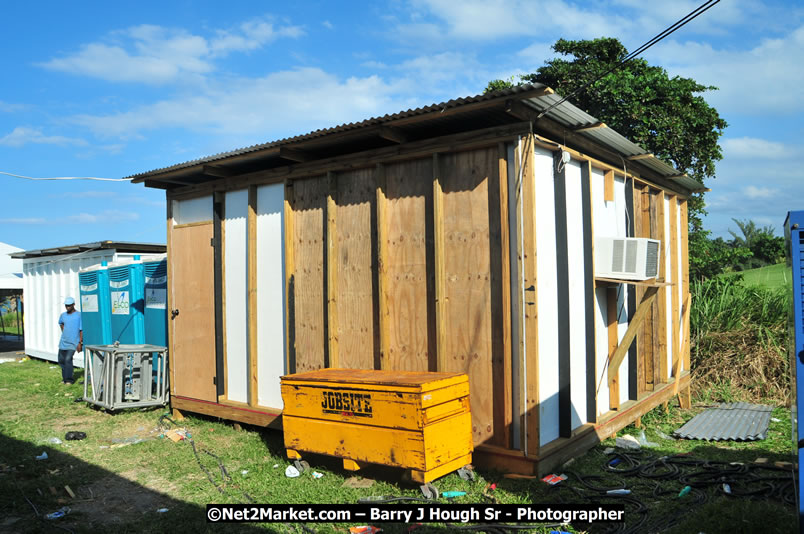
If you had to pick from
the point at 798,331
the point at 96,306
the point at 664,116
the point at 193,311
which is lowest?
the point at 96,306

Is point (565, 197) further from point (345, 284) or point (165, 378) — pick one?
point (165, 378)

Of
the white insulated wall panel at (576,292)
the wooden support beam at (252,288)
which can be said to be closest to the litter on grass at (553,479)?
the white insulated wall panel at (576,292)

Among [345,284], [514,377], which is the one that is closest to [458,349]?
[514,377]

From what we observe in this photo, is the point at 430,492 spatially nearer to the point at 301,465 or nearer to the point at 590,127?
the point at 301,465

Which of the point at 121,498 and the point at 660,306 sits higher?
the point at 660,306

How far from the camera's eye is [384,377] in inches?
227

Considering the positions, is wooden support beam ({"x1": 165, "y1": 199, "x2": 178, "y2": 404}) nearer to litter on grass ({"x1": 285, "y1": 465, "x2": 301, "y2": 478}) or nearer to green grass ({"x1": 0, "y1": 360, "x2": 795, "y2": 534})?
green grass ({"x1": 0, "y1": 360, "x2": 795, "y2": 534})

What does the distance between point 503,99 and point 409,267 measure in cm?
208

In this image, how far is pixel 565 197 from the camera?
6133 millimetres

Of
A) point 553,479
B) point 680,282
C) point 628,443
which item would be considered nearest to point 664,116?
point 680,282

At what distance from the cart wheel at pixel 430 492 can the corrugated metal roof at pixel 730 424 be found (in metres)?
3.69

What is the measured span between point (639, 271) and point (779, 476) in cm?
236

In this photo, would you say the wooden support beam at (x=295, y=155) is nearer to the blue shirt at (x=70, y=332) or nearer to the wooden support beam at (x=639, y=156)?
the wooden support beam at (x=639, y=156)

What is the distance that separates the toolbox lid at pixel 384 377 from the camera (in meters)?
5.32
